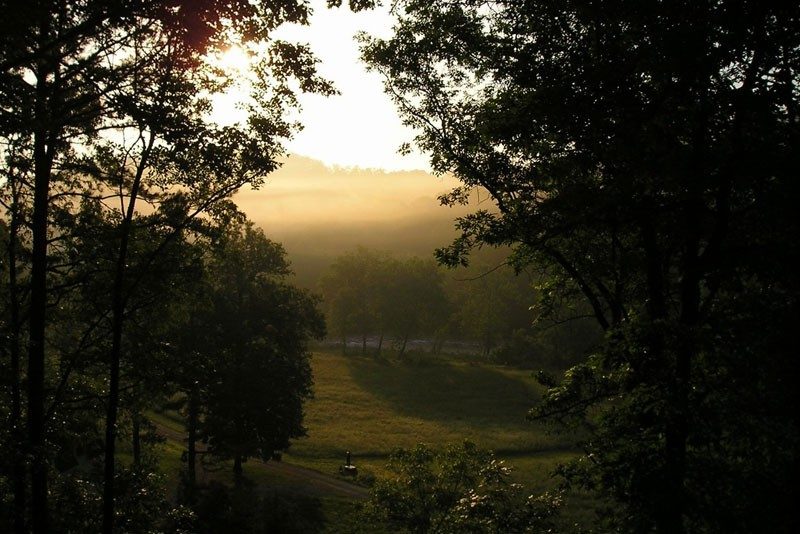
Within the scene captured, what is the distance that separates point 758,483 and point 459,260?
5.26 meters

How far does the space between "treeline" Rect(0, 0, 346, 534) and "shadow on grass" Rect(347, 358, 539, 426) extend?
42154mm

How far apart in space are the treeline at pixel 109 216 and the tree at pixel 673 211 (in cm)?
390

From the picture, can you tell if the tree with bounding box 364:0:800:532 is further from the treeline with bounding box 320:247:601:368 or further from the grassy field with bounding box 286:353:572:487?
the treeline with bounding box 320:247:601:368

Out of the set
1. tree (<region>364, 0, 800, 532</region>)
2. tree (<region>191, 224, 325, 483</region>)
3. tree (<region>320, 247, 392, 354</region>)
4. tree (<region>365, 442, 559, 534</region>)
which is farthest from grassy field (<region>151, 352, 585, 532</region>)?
tree (<region>364, 0, 800, 532</region>)

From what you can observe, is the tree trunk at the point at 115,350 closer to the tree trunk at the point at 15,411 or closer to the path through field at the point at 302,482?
the tree trunk at the point at 15,411

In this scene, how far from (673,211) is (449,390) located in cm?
5944

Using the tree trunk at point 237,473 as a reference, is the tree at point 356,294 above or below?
above

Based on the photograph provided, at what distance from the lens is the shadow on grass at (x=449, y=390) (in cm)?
5744

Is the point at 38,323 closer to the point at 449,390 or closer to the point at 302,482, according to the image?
the point at 302,482

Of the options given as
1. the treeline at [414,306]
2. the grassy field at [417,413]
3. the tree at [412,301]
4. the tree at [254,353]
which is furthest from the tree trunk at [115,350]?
the tree at [412,301]

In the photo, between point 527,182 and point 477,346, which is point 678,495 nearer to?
point 527,182

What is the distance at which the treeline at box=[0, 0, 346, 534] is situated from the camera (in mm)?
8438

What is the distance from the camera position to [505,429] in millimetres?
51688

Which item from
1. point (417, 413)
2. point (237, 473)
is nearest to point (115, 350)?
point (237, 473)
